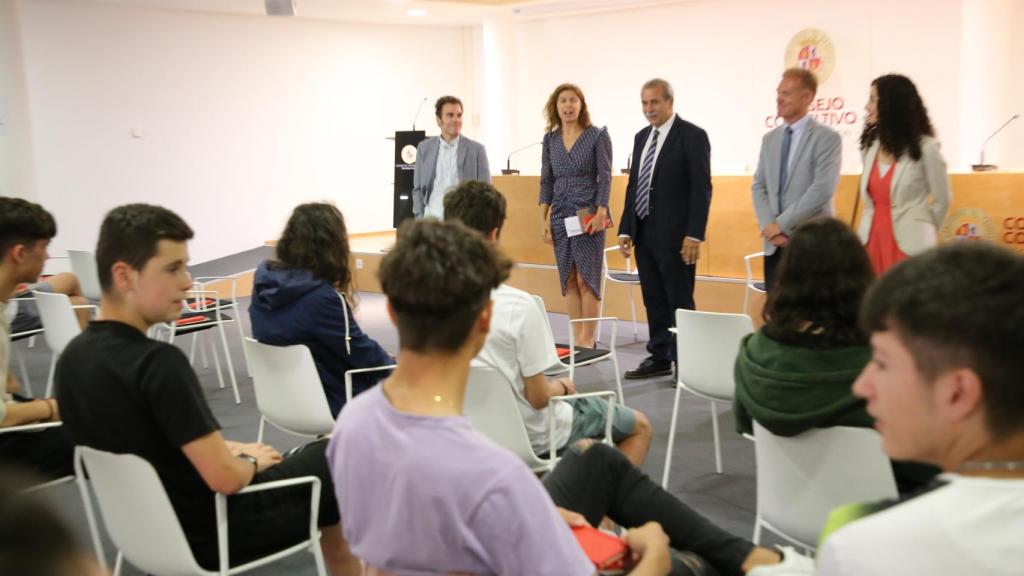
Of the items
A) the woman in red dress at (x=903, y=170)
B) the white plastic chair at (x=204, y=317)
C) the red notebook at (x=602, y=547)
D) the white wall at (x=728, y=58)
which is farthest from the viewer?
the white wall at (x=728, y=58)

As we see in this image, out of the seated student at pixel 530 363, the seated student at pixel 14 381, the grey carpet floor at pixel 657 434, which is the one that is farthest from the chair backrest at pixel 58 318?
the seated student at pixel 530 363

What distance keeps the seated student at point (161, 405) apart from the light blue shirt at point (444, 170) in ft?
13.7

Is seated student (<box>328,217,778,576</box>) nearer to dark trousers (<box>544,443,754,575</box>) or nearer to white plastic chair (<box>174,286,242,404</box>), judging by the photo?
dark trousers (<box>544,443,754,575</box>)

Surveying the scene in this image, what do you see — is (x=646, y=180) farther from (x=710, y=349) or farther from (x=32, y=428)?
(x=32, y=428)

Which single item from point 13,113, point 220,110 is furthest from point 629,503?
point 220,110

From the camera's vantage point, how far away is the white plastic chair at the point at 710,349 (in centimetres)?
329

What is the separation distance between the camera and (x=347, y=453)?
1455mm

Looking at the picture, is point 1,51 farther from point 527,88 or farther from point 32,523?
point 32,523

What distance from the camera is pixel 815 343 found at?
2184 millimetres

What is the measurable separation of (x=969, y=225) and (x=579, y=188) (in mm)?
2269

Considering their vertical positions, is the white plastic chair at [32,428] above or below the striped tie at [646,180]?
below

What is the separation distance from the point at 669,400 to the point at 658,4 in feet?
20.9

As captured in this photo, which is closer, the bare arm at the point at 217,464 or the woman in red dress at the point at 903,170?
the bare arm at the point at 217,464

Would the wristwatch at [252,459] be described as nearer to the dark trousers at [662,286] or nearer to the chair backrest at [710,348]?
the chair backrest at [710,348]
